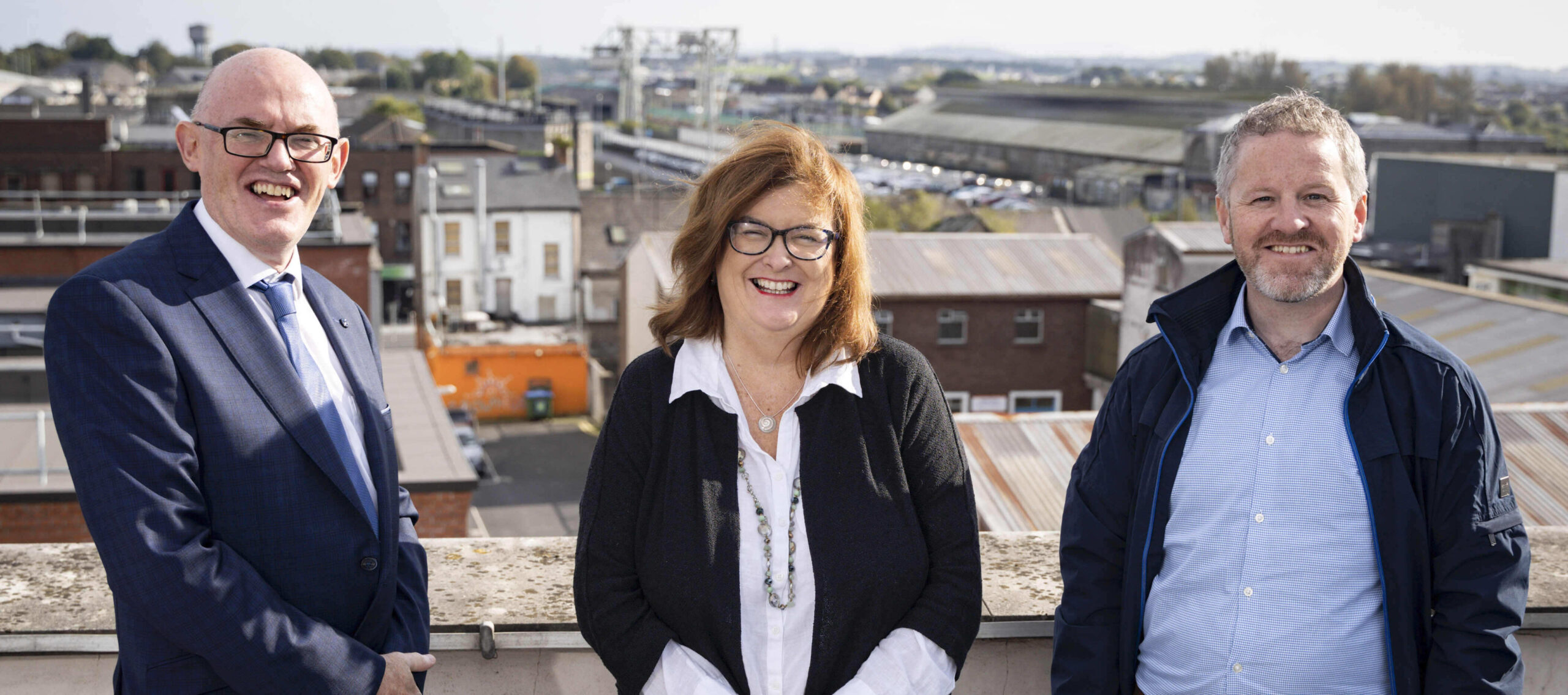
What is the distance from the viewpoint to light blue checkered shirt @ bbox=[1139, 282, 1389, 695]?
2.39m

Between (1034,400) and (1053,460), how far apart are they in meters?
15.3

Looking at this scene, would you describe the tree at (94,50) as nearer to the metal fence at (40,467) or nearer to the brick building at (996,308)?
the brick building at (996,308)

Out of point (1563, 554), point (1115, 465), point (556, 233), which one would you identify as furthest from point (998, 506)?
point (556, 233)

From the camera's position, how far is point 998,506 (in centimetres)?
966

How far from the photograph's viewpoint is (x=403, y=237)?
44281mm

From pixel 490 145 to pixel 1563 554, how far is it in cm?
4679

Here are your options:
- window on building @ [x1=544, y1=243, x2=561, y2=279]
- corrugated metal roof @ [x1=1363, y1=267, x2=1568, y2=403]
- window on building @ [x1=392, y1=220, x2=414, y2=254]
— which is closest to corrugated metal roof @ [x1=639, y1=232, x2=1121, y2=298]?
corrugated metal roof @ [x1=1363, y1=267, x2=1568, y2=403]

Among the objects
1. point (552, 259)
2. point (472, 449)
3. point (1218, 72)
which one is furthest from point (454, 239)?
point (1218, 72)

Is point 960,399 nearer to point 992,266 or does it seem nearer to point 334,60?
point 992,266

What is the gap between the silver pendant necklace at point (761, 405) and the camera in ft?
8.07

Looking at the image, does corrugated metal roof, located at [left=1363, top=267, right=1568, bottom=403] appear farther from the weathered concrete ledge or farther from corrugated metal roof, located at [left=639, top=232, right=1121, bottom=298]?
the weathered concrete ledge

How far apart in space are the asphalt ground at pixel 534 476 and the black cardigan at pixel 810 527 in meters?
18.5

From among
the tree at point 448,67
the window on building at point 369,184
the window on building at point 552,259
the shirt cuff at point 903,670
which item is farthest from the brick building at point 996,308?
the tree at point 448,67

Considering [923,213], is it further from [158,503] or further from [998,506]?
[158,503]
